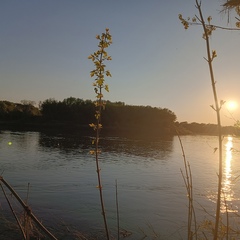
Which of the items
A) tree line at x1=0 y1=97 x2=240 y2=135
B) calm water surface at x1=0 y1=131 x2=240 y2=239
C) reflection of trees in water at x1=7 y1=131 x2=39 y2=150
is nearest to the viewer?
calm water surface at x1=0 y1=131 x2=240 y2=239

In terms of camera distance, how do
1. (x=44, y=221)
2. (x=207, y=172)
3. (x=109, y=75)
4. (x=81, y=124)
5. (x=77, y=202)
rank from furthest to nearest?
1. (x=81, y=124)
2. (x=207, y=172)
3. (x=77, y=202)
4. (x=44, y=221)
5. (x=109, y=75)

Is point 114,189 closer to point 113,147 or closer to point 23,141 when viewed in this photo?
point 113,147

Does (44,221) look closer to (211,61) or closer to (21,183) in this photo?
(21,183)

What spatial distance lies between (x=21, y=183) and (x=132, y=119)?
98393 millimetres

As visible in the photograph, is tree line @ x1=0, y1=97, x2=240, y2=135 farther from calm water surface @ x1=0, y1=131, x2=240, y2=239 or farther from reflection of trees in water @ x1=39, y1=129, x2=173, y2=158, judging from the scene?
calm water surface @ x1=0, y1=131, x2=240, y2=239

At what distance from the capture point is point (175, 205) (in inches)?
754

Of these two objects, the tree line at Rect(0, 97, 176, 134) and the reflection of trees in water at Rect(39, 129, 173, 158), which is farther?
the tree line at Rect(0, 97, 176, 134)

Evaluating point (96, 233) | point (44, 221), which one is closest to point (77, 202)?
point (44, 221)

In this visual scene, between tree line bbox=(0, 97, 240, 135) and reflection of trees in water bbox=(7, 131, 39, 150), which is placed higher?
tree line bbox=(0, 97, 240, 135)

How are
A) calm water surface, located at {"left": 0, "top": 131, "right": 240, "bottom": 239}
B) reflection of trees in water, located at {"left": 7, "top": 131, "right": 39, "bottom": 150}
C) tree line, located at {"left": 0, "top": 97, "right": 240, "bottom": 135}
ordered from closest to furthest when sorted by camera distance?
calm water surface, located at {"left": 0, "top": 131, "right": 240, "bottom": 239}, reflection of trees in water, located at {"left": 7, "top": 131, "right": 39, "bottom": 150}, tree line, located at {"left": 0, "top": 97, "right": 240, "bottom": 135}

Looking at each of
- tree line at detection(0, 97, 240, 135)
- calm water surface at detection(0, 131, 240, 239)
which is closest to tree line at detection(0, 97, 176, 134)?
tree line at detection(0, 97, 240, 135)

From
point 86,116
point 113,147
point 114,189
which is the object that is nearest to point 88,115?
point 86,116

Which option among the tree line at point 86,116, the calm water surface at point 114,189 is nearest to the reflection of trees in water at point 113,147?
the calm water surface at point 114,189

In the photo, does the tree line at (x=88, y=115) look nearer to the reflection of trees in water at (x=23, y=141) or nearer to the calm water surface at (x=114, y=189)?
the reflection of trees in water at (x=23, y=141)
